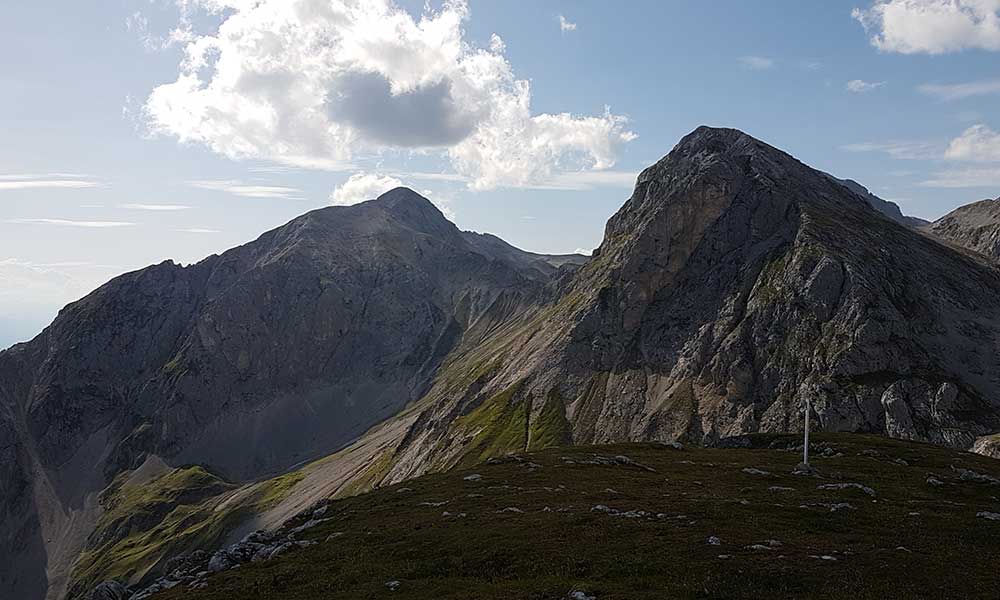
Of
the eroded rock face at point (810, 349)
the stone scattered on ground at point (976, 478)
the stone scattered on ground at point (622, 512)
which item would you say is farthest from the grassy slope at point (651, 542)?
the eroded rock face at point (810, 349)

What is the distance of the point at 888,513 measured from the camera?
142ft

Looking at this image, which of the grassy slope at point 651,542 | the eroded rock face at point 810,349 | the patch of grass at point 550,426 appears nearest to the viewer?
the grassy slope at point 651,542

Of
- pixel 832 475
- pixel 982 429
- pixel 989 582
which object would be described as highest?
pixel 989 582

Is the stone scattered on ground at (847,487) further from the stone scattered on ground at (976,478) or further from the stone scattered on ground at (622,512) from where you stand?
the stone scattered on ground at (622,512)

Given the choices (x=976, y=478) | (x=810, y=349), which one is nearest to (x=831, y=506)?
(x=976, y=478)

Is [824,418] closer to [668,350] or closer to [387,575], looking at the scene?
[668,350]

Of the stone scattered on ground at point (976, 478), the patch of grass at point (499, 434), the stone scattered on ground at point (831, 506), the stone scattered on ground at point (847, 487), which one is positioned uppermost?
the stone scattered on ground at point (831, 506)

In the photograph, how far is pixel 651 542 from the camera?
35.9 metres

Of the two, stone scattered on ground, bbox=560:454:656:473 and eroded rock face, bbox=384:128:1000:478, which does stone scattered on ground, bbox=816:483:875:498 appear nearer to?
stone scattered on ground, bbox=560:454:656:473

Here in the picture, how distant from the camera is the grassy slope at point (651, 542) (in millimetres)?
29047

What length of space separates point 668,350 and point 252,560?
15671cm

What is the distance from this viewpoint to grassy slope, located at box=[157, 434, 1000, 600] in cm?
2905

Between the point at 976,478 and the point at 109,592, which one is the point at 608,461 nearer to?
the point at 976,478

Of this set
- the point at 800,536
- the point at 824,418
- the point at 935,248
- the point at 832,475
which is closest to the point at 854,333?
the point at 824,418
